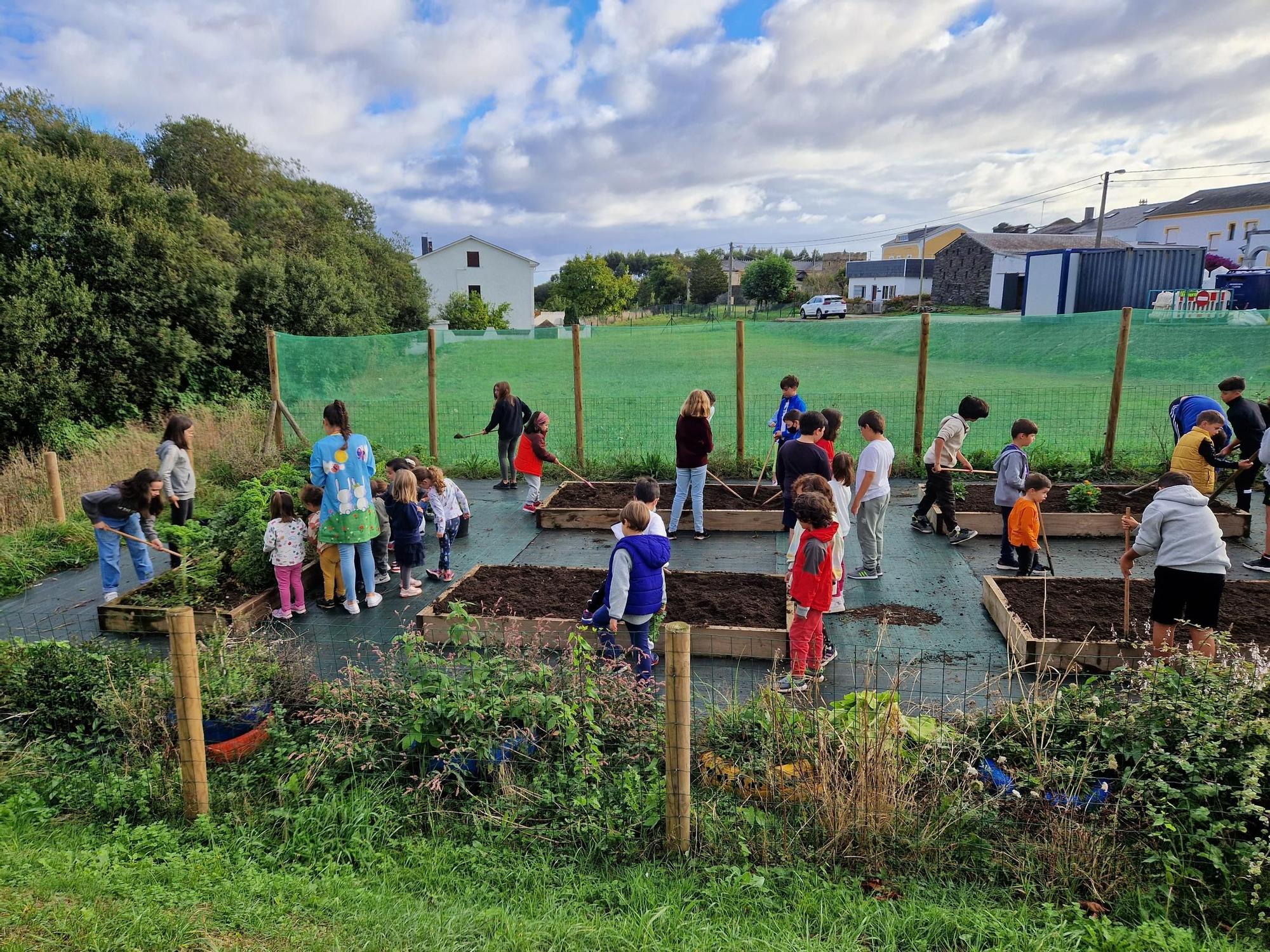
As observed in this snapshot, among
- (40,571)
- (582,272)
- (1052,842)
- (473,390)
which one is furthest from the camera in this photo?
(582,272)

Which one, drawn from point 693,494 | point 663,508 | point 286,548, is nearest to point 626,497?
point 663,508

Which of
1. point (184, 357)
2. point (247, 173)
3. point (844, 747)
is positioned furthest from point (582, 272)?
point (844, 747)

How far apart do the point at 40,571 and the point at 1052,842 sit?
9.51 m

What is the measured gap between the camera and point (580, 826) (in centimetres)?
382

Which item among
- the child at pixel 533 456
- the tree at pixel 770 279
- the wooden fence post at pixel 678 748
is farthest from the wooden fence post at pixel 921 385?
the tree at pixel 770 279

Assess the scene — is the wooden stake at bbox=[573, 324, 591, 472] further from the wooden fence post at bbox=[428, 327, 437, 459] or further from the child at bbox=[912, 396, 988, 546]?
the child at bbox=[912, 396, 988, 546]

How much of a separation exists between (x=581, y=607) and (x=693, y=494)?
2.72 m

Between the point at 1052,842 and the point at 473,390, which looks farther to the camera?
the point at 473,390

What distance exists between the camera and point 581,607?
22.3 feet

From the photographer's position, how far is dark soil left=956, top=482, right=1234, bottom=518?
370 inches

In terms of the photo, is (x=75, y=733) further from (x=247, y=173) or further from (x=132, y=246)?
(x=247, y=173)

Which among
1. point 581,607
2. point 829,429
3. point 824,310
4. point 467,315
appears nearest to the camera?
point 581,607

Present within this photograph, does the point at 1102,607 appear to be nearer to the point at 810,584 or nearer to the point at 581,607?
the point at 810,584

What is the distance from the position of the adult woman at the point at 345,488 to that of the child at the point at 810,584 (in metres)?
3.73
